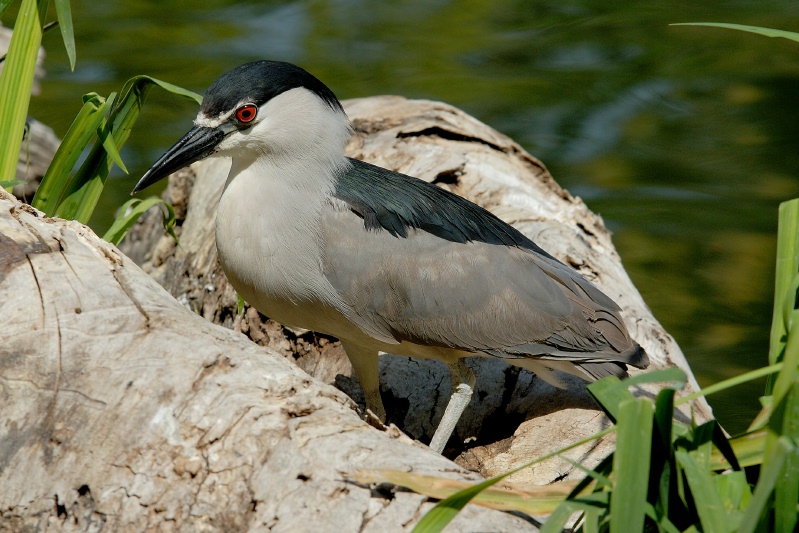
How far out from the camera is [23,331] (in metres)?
2.88

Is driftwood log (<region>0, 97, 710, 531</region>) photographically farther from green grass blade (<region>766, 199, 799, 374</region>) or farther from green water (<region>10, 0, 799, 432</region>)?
green water (<region>10, 0, 799, 432</region>)

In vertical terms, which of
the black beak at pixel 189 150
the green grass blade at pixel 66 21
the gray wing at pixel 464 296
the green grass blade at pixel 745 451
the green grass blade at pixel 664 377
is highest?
the green grass blade at pixel 66 21

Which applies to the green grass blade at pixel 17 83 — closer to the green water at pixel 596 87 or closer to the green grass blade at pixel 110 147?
the green grass blade at pixel 110 147

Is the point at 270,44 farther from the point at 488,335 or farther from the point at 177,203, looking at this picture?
the point at 488,335

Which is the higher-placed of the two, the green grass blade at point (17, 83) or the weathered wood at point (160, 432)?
the green grass blade at point (17, 83)

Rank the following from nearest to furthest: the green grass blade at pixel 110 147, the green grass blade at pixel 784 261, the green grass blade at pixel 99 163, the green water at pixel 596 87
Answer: the green grass blade at pixel 784 261
the green grass blade at pixel 110 147
the green grass blade at pixel 99 163
the green water at pixel 596 87

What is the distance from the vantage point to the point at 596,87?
30.0 ft

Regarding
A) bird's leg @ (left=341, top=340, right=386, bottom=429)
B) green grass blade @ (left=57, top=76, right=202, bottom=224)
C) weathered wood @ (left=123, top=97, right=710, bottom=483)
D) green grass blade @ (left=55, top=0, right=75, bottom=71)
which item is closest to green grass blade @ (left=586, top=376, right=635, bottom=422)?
weathered wood @ (left=123, top=97, right=710, bottom=483)

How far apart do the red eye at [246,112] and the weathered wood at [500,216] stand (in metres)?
0.28

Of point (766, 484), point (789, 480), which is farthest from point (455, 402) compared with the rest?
point (766, 484)

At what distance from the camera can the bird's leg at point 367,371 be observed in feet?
14.0

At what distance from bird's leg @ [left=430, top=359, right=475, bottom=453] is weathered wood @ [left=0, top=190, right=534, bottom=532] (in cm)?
107

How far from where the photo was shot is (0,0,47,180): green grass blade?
4.03 m

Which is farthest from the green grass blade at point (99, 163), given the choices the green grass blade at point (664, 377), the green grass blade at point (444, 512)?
the green grass blade at point (664, 377)
